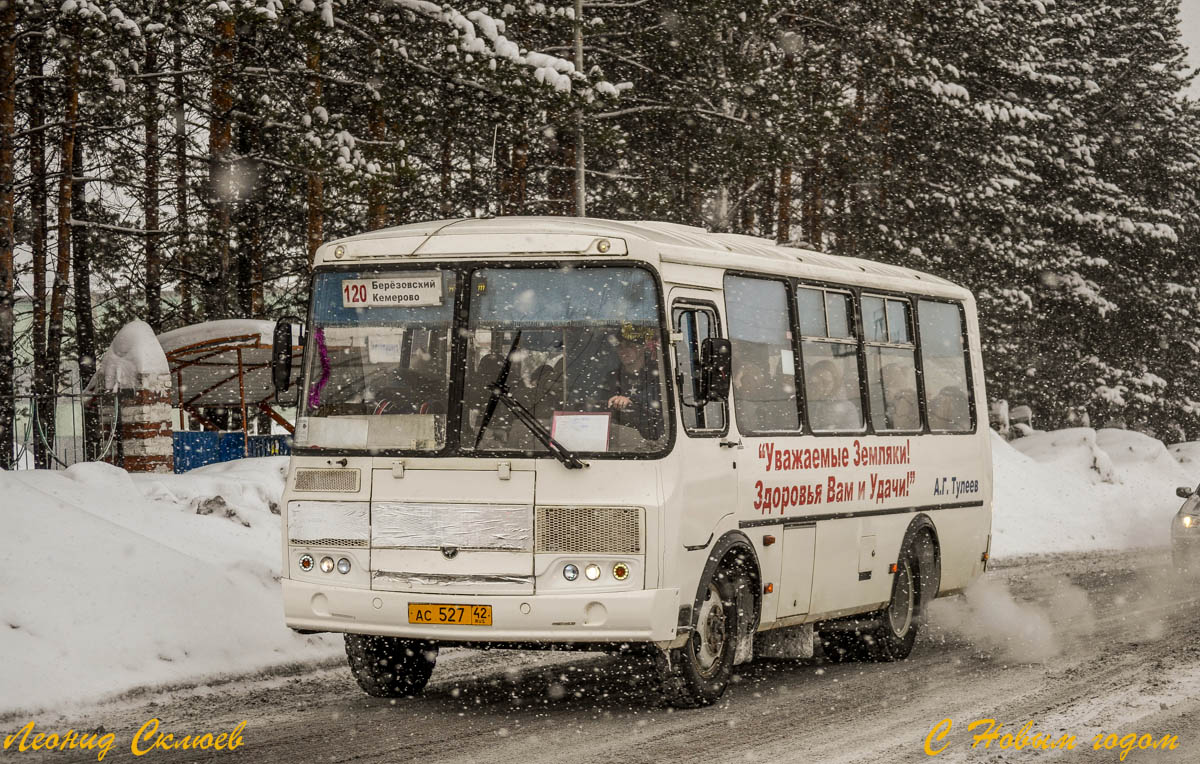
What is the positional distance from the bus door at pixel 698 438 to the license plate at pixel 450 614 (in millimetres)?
1233

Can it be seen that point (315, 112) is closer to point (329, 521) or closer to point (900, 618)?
point (900, 618)

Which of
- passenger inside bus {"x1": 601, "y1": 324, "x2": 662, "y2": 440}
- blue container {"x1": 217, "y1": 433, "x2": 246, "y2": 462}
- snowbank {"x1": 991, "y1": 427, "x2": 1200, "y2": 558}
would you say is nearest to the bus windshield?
passenger inside bus {"x1": 601, "y1": 324, "x2": 662, "y2": 440}

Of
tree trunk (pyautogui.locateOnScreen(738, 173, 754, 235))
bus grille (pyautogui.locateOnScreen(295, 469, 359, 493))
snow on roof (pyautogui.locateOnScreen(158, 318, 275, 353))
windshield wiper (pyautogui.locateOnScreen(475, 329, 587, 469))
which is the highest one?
tree trunk (pyautogui.locateOnScreen(738, 173, 754, 235))

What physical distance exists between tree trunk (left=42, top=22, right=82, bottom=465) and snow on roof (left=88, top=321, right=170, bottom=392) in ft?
1.97

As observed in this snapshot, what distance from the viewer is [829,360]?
12.1 m

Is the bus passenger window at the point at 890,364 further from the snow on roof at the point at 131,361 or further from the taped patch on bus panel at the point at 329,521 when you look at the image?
the snow on roof at the point at 131,361

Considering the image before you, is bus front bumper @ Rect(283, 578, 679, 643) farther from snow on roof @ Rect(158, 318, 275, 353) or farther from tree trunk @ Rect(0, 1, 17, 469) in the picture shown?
snow on roof @ Rect(158, 318, 275, 353)

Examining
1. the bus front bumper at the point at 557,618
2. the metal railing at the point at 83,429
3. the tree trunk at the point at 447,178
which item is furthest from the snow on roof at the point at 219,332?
the bus front bumper at the point at 557,618

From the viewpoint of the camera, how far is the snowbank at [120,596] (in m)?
10.2

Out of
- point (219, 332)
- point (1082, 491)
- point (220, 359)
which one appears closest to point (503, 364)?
point (219, 332)

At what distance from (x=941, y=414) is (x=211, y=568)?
243 inches

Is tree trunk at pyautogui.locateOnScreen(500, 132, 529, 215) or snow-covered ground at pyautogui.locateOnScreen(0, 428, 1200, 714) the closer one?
snow-covered ground at pyautogui.locateOnScreen(0, 428, 1200, 714)

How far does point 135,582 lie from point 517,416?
3705 mm

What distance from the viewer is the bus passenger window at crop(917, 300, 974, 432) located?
13961mm
